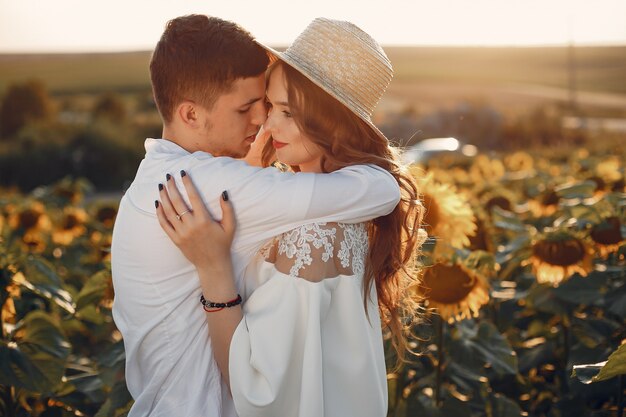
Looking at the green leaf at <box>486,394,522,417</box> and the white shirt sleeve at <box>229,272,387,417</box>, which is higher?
the white shirt sleeve at <box>229,272,387,417</box>

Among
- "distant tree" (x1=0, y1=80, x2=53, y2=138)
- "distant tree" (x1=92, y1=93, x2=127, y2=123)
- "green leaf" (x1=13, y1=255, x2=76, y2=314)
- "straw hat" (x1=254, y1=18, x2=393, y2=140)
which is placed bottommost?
"distant tree" (x1=92, y1=93, x2=127, y2=123)

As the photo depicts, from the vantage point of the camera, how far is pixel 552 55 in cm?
6869

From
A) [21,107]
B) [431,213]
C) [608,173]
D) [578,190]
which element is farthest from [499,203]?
[21,107]

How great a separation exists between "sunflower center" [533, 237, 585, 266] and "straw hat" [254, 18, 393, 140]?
4.61 feet

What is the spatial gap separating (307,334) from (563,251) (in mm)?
1759

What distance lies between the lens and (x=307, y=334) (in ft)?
7.34

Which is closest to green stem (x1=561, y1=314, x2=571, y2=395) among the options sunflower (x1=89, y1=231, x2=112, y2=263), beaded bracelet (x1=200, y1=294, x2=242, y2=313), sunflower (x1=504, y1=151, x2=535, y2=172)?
beaded bracelet (x1=200, y1=294, x2=242, y2=313)

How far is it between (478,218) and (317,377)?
6.27ft

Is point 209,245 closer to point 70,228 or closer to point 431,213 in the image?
point 431,213

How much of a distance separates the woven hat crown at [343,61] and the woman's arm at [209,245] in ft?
1.48

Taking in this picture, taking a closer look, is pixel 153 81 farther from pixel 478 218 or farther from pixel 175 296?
pixel 478 218

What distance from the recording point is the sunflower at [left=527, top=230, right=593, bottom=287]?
12.0 ft

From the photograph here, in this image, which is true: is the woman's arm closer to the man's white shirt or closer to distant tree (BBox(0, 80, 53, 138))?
the man's white shirt

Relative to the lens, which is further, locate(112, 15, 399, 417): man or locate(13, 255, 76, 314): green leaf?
locate(13, 255, 76, 314): green leaf
